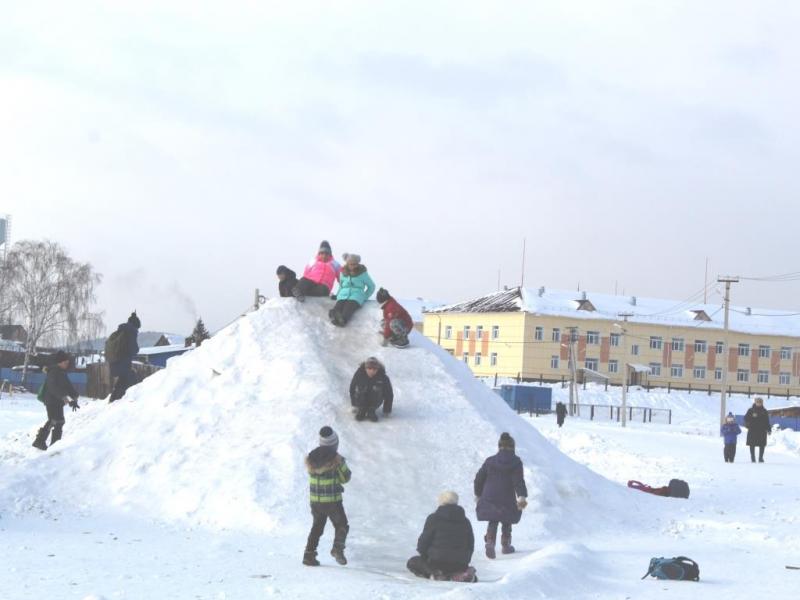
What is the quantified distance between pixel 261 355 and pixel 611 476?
9557 mm

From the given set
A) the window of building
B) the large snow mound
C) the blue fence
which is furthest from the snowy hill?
the window of building

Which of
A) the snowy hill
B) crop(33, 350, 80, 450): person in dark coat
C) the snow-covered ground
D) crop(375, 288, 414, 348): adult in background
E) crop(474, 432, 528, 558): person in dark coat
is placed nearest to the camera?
the snow-covered ground

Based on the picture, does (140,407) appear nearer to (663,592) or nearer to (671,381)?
(663,592)

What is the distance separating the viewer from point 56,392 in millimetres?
15633

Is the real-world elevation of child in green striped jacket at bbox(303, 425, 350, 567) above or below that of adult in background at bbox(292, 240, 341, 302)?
below

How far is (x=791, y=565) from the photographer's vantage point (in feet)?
38.6

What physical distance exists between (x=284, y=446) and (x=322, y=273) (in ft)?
17.1

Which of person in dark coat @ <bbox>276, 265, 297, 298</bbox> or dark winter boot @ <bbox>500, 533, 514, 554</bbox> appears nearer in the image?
dark winter boot @ <bbox>500, 533, 514, 554</bbox>

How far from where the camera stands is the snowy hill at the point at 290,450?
12547mm

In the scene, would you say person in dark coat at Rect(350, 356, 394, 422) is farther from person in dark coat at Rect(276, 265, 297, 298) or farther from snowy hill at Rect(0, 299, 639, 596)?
person in dark coat at Rect(276, 265, 297, 298)

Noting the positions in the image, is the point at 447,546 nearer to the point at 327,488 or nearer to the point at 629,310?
the point at 327,488

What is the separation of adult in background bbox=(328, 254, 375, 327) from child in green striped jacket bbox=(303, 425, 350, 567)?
A: 670 centimetres

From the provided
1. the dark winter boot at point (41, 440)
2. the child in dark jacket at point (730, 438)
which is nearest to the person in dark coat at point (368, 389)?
the dark winter boot at point (41, 440)

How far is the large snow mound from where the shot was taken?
41.8 feet
